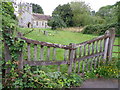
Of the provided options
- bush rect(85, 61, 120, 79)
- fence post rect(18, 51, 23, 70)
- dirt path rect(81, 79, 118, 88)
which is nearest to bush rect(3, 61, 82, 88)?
fence post rect(18, 51, 23, 70)

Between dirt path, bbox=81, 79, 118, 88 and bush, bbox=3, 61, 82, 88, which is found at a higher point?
bush, bbox=3, 61, 82, 88

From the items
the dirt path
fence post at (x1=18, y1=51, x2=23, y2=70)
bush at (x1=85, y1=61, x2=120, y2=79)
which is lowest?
the dirt path

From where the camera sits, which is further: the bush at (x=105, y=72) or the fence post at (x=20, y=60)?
the bush at (x=105, y=72)

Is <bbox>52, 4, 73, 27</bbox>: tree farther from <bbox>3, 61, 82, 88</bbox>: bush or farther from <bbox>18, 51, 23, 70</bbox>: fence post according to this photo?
<bbox>18, 51, 23, 70</bbox>: fence post

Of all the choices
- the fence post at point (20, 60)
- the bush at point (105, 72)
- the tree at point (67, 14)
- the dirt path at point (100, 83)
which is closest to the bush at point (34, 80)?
Answer: the fence post at point (20, 60)

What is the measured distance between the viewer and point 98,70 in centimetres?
376

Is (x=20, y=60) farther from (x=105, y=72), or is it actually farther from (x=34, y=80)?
(x=105, y=72)

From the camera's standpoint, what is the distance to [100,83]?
3295 mm

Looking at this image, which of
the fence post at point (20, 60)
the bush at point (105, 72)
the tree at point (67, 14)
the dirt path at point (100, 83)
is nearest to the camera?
the fence post at point (20, 60)

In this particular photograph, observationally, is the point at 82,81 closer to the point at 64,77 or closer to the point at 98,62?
the point at 64,77

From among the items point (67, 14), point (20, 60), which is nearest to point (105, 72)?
point (20, 60)

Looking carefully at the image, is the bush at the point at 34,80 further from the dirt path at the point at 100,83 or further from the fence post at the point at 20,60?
the dirt path at the point at 100,83

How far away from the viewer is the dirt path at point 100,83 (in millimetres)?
3144

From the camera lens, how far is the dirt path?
3.14 m
